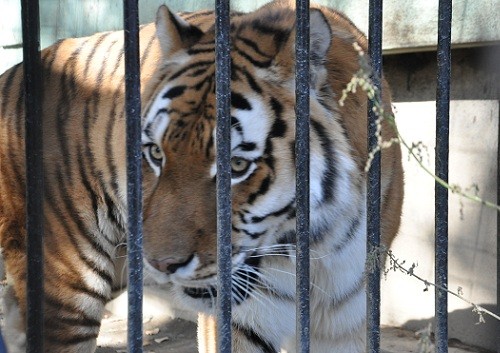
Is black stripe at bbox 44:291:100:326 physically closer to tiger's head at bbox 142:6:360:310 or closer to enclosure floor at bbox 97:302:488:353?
tiger's head at bbox 142:6:360:310

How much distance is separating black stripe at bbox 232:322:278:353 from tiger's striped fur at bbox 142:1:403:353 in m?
0.06

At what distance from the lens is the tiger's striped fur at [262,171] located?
2.17 m

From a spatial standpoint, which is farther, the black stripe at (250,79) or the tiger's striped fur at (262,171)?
the black stripe at (250,79)

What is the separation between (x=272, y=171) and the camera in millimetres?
2295

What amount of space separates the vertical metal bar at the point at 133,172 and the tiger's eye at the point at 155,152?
855 mm

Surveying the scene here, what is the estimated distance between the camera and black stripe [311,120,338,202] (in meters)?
2.34

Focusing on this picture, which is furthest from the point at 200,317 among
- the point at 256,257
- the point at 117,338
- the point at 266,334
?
the point at 117,338

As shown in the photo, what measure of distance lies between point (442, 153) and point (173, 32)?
1160mm

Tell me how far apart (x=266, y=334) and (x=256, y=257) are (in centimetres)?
41

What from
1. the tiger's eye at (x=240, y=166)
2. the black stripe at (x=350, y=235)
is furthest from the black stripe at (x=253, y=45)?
the black stripe at (x=350, y=235)

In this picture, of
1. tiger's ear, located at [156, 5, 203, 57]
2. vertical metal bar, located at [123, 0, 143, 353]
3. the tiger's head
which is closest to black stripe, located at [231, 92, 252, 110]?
the tiger's head

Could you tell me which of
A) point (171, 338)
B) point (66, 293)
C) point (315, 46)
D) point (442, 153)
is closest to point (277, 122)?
point (315, 46)

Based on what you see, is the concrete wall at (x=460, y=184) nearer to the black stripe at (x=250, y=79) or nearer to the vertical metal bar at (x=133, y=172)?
the black stripe at (x=250, y=79)

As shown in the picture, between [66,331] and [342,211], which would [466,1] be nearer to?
[342,211]
